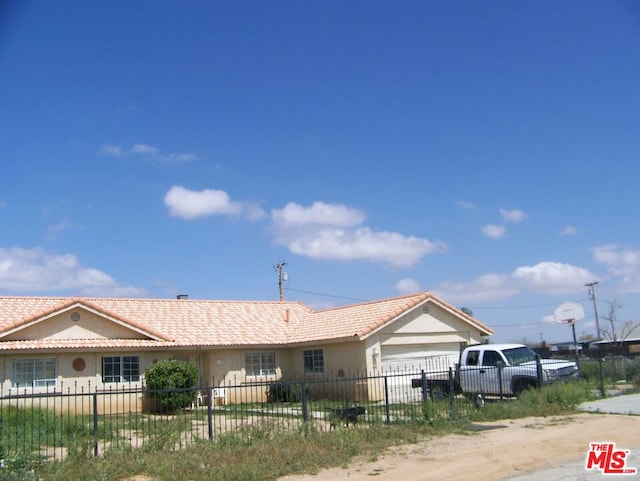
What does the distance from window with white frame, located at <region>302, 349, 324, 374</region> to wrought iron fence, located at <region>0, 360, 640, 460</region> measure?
92 cm

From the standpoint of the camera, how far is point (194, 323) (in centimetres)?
2900

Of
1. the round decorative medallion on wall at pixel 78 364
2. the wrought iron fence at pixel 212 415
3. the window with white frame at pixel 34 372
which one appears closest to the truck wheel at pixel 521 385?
the wrought iron fence at pixel 212 415

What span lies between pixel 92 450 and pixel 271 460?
343 centimetres

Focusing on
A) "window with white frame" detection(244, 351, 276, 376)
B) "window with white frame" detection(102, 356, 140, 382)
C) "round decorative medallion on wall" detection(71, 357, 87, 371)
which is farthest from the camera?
"window with white frame" detection(244, 351, 276, 376)

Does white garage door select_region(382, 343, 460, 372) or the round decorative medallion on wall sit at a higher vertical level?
the round decorative medallion on wall

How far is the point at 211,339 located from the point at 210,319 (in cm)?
278

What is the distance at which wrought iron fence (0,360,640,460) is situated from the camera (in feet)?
42.2

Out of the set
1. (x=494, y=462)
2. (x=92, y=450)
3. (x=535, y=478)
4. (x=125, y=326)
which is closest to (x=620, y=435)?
(x=494, y=462)

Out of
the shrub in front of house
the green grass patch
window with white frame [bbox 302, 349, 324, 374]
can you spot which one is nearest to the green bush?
the shrub in front of house

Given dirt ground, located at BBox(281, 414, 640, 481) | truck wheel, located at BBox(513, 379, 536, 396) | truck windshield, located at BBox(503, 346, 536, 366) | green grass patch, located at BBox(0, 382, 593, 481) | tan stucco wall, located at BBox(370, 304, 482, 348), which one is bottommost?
dirt ground, located at BBox(281, 414, 640, 481)

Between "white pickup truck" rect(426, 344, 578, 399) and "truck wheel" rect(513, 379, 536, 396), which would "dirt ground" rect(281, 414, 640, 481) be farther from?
"truck wheel" rect(513, 379, 536, 396)

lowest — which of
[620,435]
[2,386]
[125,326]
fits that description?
[620,435]

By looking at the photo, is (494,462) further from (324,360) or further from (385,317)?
(324,360)

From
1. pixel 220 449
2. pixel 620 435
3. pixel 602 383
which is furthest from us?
pixel 602 383
